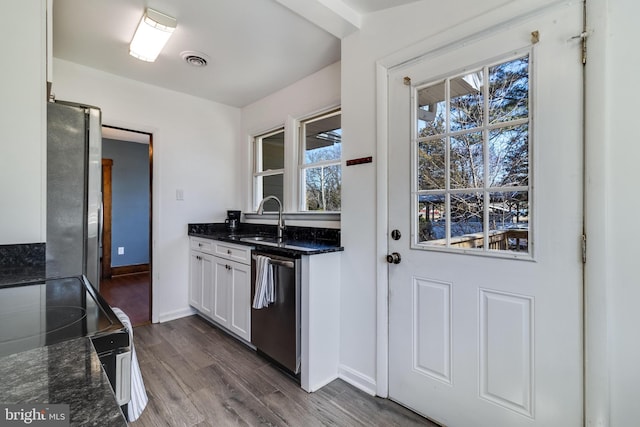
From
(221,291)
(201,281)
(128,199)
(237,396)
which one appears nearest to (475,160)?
(237,396)

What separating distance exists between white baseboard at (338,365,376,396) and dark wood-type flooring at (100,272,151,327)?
214 centimetres

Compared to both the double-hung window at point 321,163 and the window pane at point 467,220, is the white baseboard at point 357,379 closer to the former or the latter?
the window pane at point 467,220

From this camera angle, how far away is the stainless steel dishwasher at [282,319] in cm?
195

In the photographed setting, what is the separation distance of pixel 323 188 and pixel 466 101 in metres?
1.46

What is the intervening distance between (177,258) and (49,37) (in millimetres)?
2156

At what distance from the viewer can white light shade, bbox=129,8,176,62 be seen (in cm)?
189

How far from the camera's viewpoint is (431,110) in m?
1.67

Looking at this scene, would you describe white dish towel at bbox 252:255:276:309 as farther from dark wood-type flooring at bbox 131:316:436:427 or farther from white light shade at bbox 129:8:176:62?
white light shade at bbox 129:8:176:62

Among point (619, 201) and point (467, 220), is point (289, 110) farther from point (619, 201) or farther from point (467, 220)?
point (619, 201)

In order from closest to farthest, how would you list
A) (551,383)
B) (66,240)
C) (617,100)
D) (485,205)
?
(617,100), (551,383), (485,205), (66,240)

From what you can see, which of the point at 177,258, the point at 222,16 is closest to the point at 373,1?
the point at 222,16

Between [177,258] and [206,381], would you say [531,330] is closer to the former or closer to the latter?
[206,381]

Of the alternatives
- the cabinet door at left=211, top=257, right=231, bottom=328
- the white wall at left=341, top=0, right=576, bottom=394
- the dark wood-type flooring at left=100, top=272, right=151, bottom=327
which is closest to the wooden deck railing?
the white wall at left=341, top=0, right=576, bottom=394

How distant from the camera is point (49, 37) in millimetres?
1501
